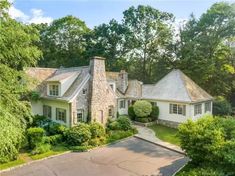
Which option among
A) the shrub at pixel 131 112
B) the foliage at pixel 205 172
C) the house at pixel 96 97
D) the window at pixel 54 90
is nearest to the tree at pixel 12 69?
the house at pixel 96 97

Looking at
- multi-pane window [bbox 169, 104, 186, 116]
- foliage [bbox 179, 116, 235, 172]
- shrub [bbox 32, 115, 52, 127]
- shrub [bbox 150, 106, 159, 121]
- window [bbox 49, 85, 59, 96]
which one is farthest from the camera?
shrub [bbox 150, 106, 159, 121]

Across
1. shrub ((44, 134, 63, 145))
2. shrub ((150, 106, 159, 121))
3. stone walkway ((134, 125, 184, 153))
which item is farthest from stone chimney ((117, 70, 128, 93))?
shrub ((44, 134, 63, 145))

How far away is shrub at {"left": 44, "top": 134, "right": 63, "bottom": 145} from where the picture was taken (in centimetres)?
1986

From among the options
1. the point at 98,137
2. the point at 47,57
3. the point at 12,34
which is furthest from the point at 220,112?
the point at 47,57

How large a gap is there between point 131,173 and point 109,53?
36.7m

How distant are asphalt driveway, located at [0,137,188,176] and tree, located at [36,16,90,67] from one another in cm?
3278

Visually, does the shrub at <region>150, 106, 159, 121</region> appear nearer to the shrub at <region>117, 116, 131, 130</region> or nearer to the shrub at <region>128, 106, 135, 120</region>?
the shrub at <region>128, 106, 135, 120</region>

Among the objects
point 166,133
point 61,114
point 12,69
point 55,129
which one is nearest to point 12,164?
point 55,129

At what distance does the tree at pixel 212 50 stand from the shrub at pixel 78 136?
21.9 metres

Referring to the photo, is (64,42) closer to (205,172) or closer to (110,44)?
(110,44)

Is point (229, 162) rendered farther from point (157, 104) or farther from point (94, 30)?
point (94, 30)

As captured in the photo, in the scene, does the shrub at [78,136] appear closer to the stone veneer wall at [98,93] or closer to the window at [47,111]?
the stone veneer wall at [98,93]

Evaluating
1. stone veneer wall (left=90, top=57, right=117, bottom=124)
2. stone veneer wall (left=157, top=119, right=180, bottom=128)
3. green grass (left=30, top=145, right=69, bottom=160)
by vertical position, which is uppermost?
stone veneer wall (left=90, top=57, right=117, bottom=124)

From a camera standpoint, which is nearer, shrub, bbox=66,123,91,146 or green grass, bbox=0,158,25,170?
green grass, bbox=0,158,25,170
